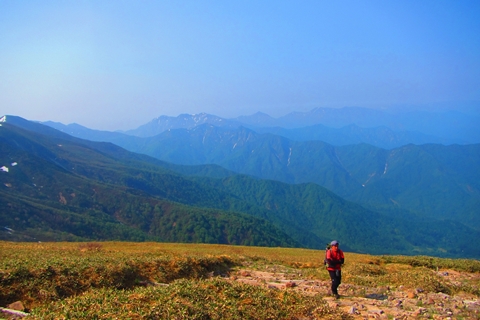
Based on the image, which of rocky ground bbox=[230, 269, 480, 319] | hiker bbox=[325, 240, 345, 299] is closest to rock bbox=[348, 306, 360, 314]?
rocky ground bbox=[230, 269, 480, 319]

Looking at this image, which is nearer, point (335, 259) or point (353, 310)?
point (353, 310)

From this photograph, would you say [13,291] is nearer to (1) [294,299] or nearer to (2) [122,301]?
(2) [122,301]

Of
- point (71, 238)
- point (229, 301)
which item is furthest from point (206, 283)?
point (71, 238)

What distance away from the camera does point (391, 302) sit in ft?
49.6

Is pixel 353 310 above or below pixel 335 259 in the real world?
below

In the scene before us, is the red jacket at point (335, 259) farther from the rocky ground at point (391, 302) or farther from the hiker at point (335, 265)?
the rocky ground at point (391, 302)

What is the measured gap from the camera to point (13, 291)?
12.5 meters

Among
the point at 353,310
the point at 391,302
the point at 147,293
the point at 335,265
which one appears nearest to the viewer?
the point at 147,293

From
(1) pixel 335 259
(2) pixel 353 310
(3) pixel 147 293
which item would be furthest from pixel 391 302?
(3) pixel 147 293

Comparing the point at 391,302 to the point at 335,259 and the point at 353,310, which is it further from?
the point at 353,310

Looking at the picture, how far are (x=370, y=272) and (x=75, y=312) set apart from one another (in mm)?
20907

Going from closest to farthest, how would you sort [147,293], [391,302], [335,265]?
[147,293]
[391,302]
[335,265]

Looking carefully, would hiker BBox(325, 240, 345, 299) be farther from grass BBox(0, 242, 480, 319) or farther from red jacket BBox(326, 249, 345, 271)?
grass BBox(0, 242, 480, 319)

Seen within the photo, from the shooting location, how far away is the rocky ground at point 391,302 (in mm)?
13055
